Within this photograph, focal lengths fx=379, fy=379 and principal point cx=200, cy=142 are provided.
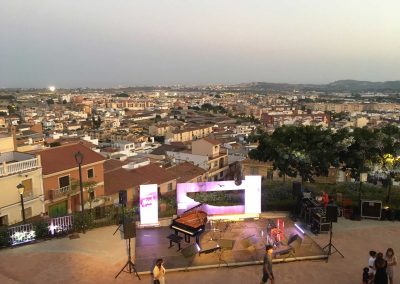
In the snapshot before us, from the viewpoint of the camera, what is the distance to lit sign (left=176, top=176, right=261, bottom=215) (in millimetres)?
13750

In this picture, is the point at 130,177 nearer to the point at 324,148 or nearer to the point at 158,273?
the point at 324,148

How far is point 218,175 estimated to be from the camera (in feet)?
154

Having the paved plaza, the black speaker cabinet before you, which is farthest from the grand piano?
the black speaker cabinet

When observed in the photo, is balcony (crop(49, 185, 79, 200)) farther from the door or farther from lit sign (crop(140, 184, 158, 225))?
lit sign (crop(140, 184, 158, 225))

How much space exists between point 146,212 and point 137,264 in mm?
2852

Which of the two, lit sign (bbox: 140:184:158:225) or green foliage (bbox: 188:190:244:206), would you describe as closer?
lit sign (bbox: 140:184:158:225)

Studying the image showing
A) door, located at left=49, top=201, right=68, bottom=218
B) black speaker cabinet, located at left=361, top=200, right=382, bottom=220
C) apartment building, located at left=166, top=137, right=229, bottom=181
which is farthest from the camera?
apartment building, located at left=166, top=137, right=229, bottom=181

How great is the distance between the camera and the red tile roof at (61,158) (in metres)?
24.9

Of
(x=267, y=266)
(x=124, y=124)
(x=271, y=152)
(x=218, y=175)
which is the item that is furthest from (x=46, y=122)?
(x=267, y=266)

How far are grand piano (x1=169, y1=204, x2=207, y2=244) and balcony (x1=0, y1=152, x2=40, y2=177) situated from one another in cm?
1295

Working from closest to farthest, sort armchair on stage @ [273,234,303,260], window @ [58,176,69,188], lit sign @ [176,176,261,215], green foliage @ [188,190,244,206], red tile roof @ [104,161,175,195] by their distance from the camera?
armchair on stage @ [273,234,303,260], lit sign @ [176,176,261,215], green foliage @ [188,190,244,206], window @ [58,176,69,188], red tile roof @ [104,161,175,195]

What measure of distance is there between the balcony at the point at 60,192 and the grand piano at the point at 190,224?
14232 millimetres

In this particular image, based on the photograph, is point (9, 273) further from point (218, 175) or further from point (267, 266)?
point (218, 175)

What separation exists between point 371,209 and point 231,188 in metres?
5.30
